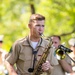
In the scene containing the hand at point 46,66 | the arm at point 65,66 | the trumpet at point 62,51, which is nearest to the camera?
the trumpet at point 62,51

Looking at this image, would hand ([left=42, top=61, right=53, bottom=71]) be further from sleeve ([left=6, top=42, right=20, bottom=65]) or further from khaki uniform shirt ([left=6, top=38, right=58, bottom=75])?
sleeve ([left=6, top=42, right=20, bottom=65])

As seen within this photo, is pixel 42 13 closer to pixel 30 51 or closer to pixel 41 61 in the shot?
pixel 30 51

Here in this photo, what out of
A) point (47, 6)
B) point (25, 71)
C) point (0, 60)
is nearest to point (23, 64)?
Answer: point (25, 71)

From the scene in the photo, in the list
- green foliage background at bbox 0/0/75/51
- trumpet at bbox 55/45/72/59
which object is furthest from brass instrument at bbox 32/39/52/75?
green foliage background at bbox 0/0/75/51

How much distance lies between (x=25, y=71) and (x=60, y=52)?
900mm

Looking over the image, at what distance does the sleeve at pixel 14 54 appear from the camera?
6.97 meters

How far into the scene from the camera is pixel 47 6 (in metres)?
20.9

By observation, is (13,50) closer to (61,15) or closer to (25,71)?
(25,71)

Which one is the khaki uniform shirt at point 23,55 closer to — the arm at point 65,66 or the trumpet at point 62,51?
the trumpet at point 62,51

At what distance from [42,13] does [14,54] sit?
15.5 meters

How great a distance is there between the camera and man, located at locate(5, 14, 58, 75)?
22.6 ft

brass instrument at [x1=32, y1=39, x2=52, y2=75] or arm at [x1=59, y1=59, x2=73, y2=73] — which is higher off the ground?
brass instrument at [x1=32, y1=39, x2=52, y2=75]

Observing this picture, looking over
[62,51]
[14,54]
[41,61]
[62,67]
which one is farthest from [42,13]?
[62,51]

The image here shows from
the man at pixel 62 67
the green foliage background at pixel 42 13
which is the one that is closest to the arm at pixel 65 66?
the man at pixel 62 67
